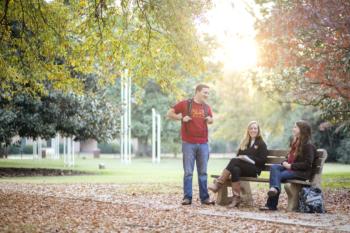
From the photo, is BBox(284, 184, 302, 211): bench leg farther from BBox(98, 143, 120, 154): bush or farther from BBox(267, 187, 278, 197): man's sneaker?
BBox(98, 143, 120, 154): bush

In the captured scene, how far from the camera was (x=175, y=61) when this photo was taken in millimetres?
12844

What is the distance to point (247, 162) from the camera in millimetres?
11406

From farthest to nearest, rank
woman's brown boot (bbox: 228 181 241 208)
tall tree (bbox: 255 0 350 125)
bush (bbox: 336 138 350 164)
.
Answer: bush (bbox: 336 138 350 164) < tall tree (bbox: 255 0 350 125) < woman's brown boot (bbox: 228 181 241 208)

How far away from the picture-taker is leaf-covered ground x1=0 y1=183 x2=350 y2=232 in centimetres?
857

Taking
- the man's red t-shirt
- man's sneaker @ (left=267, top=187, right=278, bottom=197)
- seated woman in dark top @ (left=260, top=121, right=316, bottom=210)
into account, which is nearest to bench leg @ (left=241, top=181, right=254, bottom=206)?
seated woman in dark top @ (left=260, top=121, right=316, bottom=210)

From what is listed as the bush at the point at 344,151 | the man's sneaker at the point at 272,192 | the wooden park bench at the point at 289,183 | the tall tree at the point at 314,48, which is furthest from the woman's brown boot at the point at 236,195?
the bush at the point at 344,151

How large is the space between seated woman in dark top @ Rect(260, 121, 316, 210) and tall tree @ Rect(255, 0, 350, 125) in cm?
269

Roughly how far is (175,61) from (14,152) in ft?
158

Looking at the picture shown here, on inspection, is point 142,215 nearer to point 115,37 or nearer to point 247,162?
point 247,162

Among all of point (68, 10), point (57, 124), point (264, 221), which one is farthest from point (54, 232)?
point (57, 124)

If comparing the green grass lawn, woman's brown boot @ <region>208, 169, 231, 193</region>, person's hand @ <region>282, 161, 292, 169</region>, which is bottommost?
the green grass lawn

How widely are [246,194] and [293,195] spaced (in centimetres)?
113

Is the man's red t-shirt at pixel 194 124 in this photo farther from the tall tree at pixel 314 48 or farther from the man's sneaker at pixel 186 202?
the tall tree at pixel 314 48

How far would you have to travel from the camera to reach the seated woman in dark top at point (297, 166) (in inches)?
422
